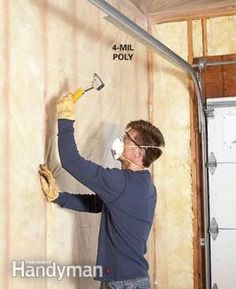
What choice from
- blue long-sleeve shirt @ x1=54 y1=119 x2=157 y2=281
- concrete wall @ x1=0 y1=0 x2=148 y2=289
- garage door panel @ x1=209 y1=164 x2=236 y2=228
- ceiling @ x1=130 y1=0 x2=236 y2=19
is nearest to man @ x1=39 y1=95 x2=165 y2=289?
blue long-sleeve shirt @ x1=54 y1=119 x2=157 y2=281

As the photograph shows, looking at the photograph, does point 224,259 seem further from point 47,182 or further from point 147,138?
point 47,182

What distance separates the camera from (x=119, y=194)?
6.55 ft

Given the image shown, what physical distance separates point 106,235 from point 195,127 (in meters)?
1.74

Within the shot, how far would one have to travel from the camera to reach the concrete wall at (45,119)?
1.83 metres

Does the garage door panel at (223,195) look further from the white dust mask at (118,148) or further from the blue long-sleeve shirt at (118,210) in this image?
the white dust mask at (118,148)

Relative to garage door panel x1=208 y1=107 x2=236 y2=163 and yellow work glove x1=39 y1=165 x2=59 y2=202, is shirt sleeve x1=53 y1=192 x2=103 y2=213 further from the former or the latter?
garage door panel x1=208 y1=107 x2=236 y2=163

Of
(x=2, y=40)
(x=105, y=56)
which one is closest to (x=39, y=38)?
(x=2, y=40)

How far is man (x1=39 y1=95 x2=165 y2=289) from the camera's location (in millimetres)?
1906

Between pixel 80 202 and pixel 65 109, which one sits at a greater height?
pixel 65 109

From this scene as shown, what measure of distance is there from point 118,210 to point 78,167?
296 millimetres

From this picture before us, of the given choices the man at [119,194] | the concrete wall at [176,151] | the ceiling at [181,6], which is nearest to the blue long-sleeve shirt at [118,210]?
the man at [119,194]

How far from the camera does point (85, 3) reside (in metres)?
2.54

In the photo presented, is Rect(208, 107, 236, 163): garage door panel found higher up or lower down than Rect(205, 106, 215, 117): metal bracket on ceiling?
lower down

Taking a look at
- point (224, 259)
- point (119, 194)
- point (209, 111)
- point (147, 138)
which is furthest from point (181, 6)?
point (119, 194)
